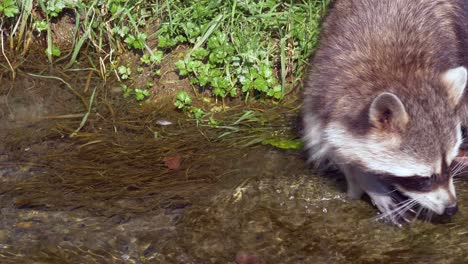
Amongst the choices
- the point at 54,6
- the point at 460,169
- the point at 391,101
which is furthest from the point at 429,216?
the point at 54,6

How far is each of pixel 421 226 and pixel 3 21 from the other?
364 centimetres

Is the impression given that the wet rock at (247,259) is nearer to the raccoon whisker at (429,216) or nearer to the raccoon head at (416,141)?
the raccoon head at (416,141)

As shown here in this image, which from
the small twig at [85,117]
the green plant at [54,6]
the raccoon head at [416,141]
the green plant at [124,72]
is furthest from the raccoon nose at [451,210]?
the green plant at [54,6]

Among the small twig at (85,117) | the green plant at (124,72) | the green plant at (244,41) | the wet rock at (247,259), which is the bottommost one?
the wet rock at (247,259)

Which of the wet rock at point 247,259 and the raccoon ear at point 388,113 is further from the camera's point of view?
the wet rock at point 247,259

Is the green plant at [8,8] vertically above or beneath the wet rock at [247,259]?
above

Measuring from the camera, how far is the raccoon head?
4.57 metres

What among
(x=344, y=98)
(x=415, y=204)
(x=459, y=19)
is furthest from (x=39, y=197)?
(x=459, y=19)

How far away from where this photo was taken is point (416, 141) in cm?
457

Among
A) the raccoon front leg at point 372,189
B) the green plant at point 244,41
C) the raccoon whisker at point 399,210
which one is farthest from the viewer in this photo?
the green plant at point 244,41

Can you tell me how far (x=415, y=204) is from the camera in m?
5.04

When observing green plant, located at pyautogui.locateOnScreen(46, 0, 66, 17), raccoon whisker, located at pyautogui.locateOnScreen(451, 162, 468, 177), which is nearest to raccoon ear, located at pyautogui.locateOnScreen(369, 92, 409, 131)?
raccoon whisker, located at pyautogui.locateOnScreen(451, 162, 468, 177)

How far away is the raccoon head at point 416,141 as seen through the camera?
15.0 ft

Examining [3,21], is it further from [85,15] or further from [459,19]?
[459,19]
